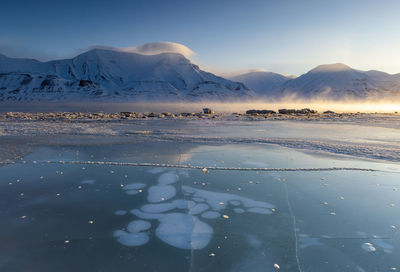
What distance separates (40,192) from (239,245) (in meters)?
5.28

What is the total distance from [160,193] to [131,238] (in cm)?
232

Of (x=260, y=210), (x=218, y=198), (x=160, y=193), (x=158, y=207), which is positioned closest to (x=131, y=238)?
(x=158, y=207)

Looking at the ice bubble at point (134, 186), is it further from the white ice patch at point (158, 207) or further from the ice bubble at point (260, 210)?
the ice bubble at point (260, 210)

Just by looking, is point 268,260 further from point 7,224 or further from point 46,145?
point 46,145

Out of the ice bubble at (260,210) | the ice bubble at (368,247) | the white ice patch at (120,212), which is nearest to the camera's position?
the ice bubble at (368,247)

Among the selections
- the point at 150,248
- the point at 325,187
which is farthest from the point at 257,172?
the point at 150,248

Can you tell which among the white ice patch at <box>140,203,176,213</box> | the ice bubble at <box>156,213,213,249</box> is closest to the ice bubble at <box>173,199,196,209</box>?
the white ice patch at <box>140,203,176,213</box>

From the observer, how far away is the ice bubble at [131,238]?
5.01 m

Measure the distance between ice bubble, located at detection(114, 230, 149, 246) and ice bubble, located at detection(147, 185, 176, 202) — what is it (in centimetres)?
168

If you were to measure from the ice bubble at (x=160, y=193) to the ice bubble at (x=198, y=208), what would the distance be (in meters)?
0.88

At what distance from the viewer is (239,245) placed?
494 centimetres

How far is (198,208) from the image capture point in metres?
6.54

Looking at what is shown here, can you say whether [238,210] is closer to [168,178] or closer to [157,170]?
[168,178]

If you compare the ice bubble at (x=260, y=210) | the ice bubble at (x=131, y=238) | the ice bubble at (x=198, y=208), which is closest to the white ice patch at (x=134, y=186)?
the ice bubble at (x=198, y=208)
